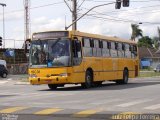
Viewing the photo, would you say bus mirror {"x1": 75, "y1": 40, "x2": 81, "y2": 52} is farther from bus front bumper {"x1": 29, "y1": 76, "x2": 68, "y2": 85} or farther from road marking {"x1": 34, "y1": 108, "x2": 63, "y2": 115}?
road marking {"x1": 34, "y1": 108, "x2": 63, "y2": 115}

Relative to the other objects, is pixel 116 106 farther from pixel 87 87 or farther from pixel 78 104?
pixel 87 87

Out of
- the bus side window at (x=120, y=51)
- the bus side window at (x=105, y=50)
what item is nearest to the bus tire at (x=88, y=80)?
the bus side window at (x=105, y=50)

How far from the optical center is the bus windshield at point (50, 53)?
25.4 meters

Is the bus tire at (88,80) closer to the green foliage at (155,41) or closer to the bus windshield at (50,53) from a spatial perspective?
the bus windshield at (50,53)

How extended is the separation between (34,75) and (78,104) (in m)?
9.08

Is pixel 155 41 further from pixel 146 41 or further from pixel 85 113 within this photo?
pixel 85 113

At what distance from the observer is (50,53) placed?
25.6m

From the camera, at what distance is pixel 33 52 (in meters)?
26.4

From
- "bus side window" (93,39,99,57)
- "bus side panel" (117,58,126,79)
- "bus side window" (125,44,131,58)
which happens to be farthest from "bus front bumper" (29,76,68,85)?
"bus side window" (125,44,131,58)

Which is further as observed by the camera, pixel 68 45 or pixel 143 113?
pixel 68 45

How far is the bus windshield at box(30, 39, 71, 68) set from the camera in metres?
25.4

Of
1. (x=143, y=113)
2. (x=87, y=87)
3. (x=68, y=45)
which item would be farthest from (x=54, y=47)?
(x=143, y=113)

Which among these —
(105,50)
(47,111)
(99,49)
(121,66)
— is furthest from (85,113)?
(121,66)

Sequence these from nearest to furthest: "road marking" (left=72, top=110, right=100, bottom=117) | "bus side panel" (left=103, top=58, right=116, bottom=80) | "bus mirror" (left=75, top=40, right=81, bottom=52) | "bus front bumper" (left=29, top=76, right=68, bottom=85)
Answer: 1. "road marking" (left=72, top=110, right=100, bottom=117)
2. "bus front bumper" (left=29, top=76, right=68, bottom=85)
3. "bus mirror" (left=75, top=40, right=81, bottom=52)
4. "bus side panel" (left=103, top=58, right=116, bottom=80)
